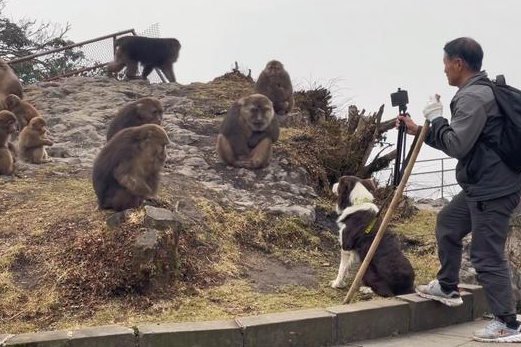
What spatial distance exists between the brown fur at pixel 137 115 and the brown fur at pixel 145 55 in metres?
8.17

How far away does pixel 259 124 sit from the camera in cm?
1034

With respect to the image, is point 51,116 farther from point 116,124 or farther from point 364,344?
point 364,344

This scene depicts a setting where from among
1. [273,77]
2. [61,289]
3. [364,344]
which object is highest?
[273,77]

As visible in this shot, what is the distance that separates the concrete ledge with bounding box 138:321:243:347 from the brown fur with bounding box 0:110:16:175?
5.60 m

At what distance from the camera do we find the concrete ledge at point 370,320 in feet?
17.4

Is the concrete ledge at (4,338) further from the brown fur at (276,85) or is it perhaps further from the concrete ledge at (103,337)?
the brown fur at (276,85)

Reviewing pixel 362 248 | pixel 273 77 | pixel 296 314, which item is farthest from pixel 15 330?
pixel 273 77

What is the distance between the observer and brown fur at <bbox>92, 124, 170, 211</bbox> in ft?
22.6

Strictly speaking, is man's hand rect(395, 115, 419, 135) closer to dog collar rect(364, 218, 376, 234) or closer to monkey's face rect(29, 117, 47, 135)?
dog collar rect(364, 218, 376, 234)

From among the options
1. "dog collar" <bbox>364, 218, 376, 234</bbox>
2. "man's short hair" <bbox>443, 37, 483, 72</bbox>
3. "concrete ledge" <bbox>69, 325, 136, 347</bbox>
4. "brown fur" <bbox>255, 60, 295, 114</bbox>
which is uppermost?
"brown fur" <bbox>255, 60, 295, 114</bbox>

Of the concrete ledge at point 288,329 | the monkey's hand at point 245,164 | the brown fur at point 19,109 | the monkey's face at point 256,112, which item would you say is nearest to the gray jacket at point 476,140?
the concrete ledge at point 288,329

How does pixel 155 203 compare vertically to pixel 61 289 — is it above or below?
above

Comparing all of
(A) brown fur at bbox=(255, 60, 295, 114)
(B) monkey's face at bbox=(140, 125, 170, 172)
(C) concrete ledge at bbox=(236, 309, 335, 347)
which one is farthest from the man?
(A) brown fur at bbox=(255, 60, 295, 114)

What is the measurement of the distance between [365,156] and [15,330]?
804 cm
